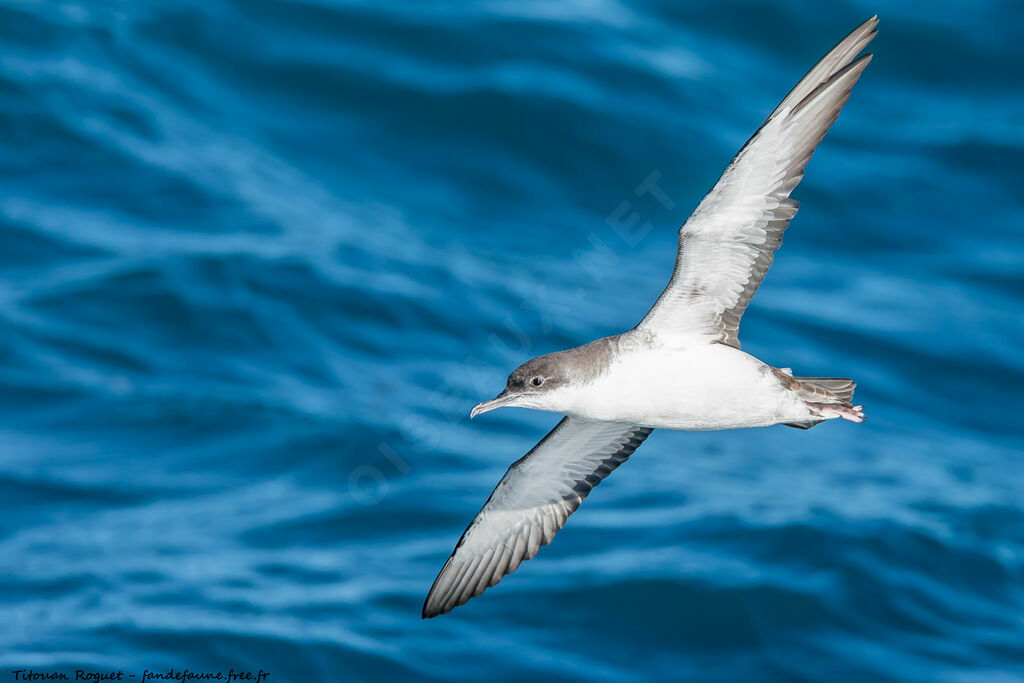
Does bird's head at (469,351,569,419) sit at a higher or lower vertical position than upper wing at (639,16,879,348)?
lower

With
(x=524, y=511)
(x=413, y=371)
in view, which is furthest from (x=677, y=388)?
(x=413, y=371)

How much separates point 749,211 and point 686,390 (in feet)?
3.65

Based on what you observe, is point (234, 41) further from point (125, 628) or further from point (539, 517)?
point (539, 517)

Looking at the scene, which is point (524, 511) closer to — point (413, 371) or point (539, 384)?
point (539, 384)

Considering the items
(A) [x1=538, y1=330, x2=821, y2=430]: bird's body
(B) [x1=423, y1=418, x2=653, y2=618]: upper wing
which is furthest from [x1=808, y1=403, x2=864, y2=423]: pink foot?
(B) [x1=423, y1=418, x2=653, y2=618]: upper wing

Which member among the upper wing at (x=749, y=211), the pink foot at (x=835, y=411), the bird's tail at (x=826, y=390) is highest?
the upper wing at (x=749, y=211)

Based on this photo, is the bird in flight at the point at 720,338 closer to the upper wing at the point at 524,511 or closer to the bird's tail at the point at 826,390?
the bird's tail at the point at 826,390

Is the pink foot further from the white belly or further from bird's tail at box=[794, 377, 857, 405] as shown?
the white belly

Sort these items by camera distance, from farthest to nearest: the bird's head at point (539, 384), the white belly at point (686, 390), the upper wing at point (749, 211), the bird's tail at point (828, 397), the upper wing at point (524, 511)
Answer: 1. the upper wing at point (524, 511)
2. the bird's tail at point (828, 397)
3. the white belly at point (686, 390)
4. the bird's head at point (539, 384)
5. the upper wing at point (749, 211)

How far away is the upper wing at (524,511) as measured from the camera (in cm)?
920

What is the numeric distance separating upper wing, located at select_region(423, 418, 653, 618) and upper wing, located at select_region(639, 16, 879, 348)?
1.72 metres

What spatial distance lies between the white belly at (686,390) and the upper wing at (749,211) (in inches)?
7.9

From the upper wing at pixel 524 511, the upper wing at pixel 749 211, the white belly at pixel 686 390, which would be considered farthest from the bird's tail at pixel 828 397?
the upper wing at pixel 524 511

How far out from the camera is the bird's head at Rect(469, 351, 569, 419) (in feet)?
24.0
